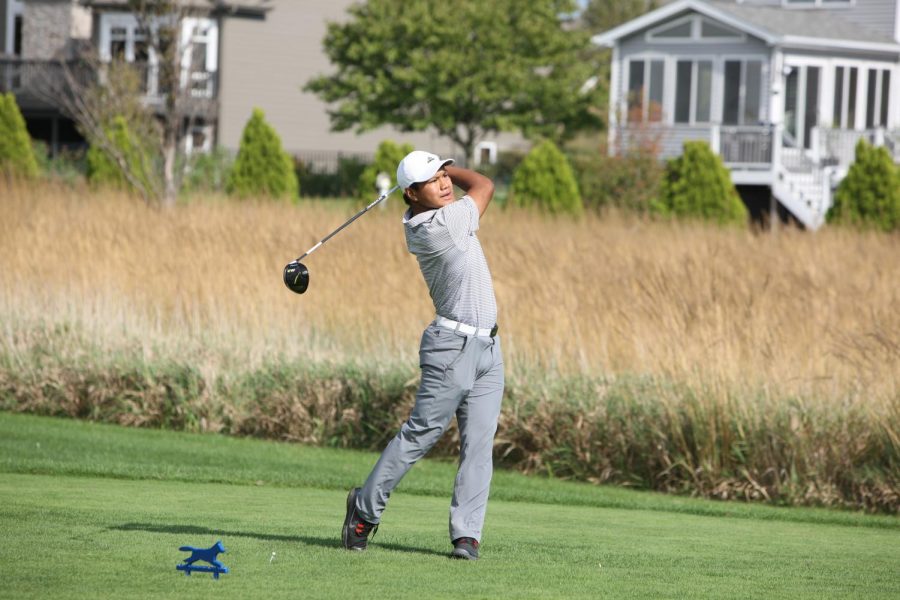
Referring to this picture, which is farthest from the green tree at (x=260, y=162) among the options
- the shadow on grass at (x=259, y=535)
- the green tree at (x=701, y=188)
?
the shadow on grass at (x=259, y=535)

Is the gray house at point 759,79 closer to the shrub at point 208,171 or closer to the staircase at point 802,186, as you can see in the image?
the staircase at point 802,186

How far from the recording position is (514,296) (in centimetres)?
1427

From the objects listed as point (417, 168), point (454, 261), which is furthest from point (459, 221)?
point (417, 168)

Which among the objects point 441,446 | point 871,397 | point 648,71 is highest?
point 648,71

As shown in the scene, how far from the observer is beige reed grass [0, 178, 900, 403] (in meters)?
11.7

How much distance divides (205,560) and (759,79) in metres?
35.2

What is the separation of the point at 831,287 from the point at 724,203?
15.5 meters

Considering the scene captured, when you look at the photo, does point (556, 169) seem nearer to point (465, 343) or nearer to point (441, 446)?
point (441, 446)

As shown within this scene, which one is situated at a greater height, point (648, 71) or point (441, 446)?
point (648, 71)

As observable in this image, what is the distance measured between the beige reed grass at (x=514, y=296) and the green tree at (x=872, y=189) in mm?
8849

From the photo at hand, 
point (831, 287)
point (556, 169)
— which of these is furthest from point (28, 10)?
point (831, 287)

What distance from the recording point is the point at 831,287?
47.5 ft

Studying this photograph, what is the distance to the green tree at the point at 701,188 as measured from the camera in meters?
29.3

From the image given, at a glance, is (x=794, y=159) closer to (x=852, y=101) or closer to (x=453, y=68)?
(x=852, y=101)
